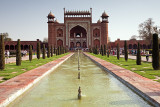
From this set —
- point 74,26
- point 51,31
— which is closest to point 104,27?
point 74,26

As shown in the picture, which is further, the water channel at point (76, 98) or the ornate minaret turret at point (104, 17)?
the ornate minaret turret at point (104, 17)

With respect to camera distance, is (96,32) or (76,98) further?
(96,32)

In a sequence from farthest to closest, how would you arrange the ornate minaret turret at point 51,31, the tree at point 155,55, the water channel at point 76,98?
the ornate minaret turret at point 51,31
the tree at point 155,55
the water channel at point 76,98

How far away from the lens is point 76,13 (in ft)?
133

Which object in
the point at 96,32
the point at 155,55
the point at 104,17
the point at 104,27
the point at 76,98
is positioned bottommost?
the point at 76,98

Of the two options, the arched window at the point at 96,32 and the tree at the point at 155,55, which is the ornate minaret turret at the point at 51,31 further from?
the tree at the point at 155,55

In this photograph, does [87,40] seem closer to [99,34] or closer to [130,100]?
[99,34]

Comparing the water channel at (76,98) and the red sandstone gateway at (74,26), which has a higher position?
the red sandstone gateway at (74,26)

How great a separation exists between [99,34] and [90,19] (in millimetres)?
3770

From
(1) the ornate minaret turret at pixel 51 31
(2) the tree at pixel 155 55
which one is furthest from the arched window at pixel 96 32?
(2) the tree at pixel 155 55

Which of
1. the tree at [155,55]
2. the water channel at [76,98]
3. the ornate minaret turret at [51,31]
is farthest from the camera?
the ornate minaret turret at [51,31]

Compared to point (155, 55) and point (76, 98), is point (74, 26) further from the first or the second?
point (76, 98)

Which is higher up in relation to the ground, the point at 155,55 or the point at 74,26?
the point at 74,26

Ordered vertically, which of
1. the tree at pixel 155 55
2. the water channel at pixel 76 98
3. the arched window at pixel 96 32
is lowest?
the water channel at pixel 76 98
